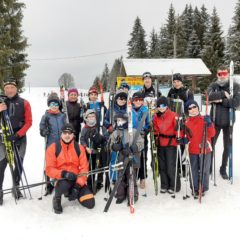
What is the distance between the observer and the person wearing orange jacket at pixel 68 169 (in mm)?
4797

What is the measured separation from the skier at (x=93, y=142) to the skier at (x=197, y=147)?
1.52 m

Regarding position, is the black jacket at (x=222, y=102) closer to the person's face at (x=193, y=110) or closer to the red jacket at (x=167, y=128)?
the person's face at (x=193, y=110)

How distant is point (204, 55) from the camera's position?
34.8m

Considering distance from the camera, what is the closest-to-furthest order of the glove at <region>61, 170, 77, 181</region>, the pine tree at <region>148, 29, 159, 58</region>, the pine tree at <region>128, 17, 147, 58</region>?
the glove at <region>61, 170, 77, 181</region> → the pine tree at <region>128, 17, 147, 58</region> → the pine tree at <region>148, 29, 159, 58</region>

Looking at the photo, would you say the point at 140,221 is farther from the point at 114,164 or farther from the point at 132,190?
the point at 114,164

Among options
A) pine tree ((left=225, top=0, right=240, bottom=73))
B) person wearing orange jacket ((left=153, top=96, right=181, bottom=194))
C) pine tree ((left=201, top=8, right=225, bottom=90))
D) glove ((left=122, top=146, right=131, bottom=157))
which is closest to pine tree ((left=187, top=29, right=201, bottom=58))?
pine tree ((left=201, top=8, right=225, bottom=90))

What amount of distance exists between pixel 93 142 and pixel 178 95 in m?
1.92

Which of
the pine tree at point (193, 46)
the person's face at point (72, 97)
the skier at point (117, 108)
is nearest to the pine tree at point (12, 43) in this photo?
the person's face at point (72, 97)

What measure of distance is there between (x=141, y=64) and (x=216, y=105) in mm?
17910

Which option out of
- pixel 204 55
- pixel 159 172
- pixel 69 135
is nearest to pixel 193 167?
pixel 159 172

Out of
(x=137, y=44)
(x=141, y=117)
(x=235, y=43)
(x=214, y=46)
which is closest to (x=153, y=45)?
(x=137, y=44)

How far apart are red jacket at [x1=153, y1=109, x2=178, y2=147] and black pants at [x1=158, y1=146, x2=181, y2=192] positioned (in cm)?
12

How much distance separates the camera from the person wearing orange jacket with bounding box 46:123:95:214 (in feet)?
15.7

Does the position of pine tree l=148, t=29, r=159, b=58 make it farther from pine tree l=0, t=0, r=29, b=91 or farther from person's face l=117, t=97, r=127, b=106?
person's face l=117, t=97, r=127, b=106
